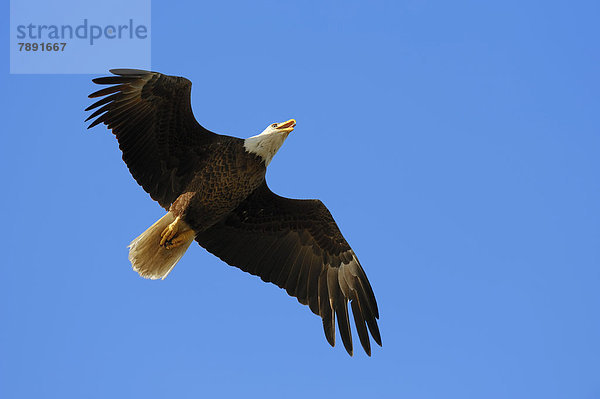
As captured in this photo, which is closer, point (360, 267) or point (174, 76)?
point (174, 76)

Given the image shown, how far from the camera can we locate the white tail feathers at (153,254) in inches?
420

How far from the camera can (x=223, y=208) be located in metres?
10.6

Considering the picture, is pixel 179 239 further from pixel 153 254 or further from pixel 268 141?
pixel 268 141

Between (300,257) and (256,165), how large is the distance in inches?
55.1

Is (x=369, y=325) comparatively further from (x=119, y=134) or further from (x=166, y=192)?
(x=119, y=134)

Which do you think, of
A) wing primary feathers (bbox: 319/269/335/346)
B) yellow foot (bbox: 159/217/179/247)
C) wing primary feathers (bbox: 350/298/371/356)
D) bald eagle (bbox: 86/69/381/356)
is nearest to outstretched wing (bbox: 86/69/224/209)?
bald eagle (bbox: 86/69/381/356)

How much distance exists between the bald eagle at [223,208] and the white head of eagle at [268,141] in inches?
0.4

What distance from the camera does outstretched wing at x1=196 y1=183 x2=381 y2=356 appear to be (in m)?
11.0

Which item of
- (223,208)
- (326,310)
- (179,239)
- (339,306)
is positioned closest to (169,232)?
(179,239)

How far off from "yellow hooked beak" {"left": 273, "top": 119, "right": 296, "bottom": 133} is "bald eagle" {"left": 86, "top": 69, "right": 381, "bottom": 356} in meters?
0.01

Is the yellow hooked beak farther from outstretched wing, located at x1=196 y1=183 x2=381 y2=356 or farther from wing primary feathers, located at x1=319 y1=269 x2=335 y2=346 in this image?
wing primary feathers, located at x1=319 y1=269 x2=335 y2=346

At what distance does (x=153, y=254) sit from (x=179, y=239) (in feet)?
1.30

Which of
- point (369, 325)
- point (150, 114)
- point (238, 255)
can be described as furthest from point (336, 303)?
point (150, 114)

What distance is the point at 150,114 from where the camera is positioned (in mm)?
10383
